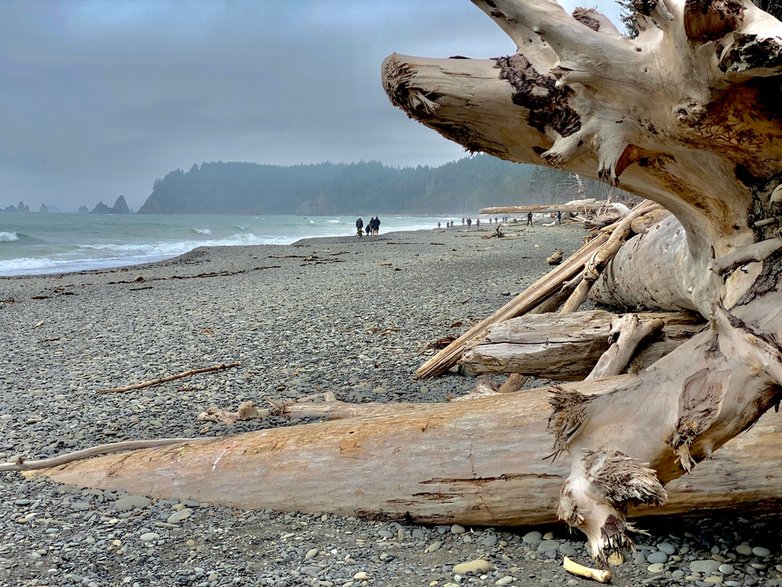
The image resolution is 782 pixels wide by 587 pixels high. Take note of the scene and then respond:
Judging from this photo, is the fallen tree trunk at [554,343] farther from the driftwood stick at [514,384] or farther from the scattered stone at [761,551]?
the scattered stone at [761,551]

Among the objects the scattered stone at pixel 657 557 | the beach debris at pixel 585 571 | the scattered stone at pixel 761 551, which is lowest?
the beach debris at pixel 585 571

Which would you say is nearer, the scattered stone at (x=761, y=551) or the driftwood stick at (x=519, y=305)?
the scattered stone at (x=761, y=551)

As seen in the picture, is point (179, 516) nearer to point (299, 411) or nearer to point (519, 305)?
point (299, 411)

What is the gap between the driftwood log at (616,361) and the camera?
2.00 metres

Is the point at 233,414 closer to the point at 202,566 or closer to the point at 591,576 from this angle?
the point at 202,566

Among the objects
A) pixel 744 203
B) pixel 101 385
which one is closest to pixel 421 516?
pixel 744 203

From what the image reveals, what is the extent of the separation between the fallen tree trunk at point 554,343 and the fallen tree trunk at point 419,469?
86 cm

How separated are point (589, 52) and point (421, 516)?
2.20 m

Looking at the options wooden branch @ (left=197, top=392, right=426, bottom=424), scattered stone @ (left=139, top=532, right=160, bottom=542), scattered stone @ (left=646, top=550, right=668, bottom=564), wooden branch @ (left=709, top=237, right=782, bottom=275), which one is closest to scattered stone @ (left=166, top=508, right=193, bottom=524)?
scattered stone @ (left=139, top=532, right=160, bottom=542)

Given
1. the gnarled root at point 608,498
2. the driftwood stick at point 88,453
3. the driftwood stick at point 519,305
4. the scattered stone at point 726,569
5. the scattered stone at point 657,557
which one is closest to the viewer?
the gnarled root at point 608,498

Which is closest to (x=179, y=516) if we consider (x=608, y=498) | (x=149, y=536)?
(x=149, y=536)

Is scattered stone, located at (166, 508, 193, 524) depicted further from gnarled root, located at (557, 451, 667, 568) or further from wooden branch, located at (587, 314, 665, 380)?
wooden branch, located at (587, 314, 665, 380)

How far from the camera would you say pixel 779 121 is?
2207 mm

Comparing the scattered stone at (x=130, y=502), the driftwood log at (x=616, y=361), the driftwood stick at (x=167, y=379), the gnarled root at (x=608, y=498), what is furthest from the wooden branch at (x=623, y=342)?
the driftwood stick at (x=167, y=379)
